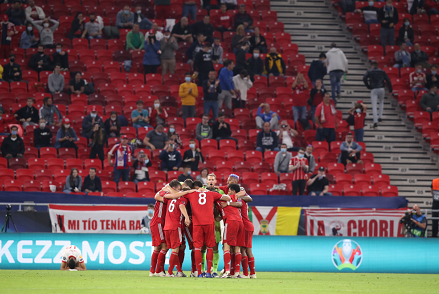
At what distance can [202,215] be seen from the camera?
11875mm

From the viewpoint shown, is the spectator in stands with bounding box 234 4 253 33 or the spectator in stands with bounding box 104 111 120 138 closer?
the spectator in stands with bounding box 104 111 120 138

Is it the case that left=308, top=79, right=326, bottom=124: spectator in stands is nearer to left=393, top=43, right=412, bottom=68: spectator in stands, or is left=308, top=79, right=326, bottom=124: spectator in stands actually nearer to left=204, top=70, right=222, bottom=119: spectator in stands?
left=204, top=70, right=222, bottom=119: spectator in stands

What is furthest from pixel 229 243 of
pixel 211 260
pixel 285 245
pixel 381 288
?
pixel 285 245

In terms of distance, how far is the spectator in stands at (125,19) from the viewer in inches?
992

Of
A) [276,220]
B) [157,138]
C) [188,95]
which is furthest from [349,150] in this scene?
[157,138]

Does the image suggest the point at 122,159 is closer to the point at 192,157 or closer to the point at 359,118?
the point at 192,157

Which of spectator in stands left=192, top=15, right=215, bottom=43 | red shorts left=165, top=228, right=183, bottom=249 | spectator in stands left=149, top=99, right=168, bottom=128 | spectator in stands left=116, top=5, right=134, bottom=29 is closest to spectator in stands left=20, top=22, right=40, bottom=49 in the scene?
spectator in stands left=116, top=5, right=134, bottom=29

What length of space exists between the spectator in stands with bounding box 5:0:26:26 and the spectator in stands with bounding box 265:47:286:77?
9.82 metres

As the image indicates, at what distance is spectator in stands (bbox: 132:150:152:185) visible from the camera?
19.5 m

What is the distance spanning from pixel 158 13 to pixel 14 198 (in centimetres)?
1197

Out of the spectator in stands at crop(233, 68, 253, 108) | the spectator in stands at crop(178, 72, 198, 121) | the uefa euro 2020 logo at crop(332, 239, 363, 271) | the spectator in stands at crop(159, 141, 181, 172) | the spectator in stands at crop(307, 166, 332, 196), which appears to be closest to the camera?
the uefa euro 2020 logo at crop(332, 239, 363, 271)

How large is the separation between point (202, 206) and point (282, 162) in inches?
339

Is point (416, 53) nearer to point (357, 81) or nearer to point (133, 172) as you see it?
point (357, 81)

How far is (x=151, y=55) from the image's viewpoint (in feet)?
78.2
